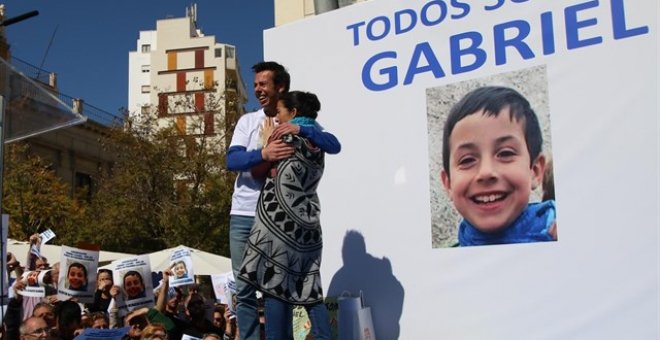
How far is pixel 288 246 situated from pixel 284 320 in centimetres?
31

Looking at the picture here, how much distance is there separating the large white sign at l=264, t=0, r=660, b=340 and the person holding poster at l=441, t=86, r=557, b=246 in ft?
0.08

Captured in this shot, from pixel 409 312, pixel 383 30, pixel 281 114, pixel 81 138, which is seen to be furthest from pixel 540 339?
pixel 81 138

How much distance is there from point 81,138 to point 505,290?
32859 mm

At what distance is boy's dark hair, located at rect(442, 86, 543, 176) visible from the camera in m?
3.63

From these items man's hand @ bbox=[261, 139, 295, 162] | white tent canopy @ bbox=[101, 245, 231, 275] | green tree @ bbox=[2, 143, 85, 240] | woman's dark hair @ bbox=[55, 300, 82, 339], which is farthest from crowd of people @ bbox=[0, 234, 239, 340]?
green tree @ bbox=[2, 143, 85, 240]

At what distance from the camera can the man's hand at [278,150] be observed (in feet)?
10.5

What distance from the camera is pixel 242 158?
3395 mm

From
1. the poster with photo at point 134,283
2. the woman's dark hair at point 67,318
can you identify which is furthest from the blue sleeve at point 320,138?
the poster with photo at point 134,283

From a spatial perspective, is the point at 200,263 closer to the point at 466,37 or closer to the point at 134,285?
the point at 134,285

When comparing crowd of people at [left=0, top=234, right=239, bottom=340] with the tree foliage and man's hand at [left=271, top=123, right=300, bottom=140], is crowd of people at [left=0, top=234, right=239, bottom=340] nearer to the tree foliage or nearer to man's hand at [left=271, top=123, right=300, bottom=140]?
man's hand at [left=271, top=123, right=300, bottom=140]

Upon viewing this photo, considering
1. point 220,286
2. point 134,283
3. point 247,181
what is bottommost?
point 220,286

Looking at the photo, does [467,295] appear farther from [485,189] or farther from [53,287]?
[53,287]

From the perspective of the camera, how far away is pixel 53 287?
730cm

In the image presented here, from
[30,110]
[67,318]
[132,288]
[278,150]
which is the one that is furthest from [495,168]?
[132,288]
